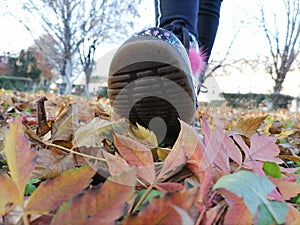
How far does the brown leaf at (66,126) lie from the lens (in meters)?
0.46

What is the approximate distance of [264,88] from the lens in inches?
625

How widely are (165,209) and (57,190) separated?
77mm

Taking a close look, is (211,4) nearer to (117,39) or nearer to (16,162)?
(16,162)

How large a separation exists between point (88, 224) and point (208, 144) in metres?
0.17

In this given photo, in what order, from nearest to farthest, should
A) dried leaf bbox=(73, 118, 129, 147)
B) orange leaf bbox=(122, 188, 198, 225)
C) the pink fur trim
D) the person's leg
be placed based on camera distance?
orange leaf bbox=(122, 188, 198, 225) < dried leaf bbox=(73, 118, 129, 147) < the pink fur trim < the person's leg

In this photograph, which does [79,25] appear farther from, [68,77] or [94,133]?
[94,133]

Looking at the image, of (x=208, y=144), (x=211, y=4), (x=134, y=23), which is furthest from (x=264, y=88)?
(x=208, y=144)

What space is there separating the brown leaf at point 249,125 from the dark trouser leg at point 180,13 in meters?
0.47

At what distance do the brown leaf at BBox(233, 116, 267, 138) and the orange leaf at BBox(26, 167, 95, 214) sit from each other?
1.44 ft

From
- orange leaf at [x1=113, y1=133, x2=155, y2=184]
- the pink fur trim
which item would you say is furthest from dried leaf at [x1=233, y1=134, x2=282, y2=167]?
the pink fur trim

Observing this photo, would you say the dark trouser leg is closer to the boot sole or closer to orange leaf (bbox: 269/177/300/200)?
the boot sole

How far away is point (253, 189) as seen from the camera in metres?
0.20

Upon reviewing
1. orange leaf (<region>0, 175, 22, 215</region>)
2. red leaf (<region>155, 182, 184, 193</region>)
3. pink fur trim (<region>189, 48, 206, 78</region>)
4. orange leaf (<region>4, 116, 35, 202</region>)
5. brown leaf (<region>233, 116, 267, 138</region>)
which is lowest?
brown leaf (<region>233, 116, 267, 138</region>)

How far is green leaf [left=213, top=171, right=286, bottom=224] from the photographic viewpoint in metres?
0.19
